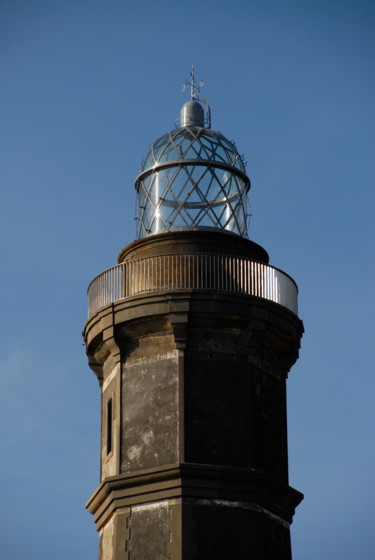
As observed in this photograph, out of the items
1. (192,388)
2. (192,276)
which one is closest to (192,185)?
(192,276)

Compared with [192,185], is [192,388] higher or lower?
lower

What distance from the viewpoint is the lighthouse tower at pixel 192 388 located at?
100 ft

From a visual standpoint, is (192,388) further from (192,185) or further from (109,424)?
(192,185)

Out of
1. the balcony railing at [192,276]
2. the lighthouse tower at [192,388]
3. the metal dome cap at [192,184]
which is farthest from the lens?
the metal dome cap at [192,184]

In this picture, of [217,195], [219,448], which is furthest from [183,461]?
[217,195]

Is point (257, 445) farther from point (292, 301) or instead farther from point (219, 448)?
point (292, 301)

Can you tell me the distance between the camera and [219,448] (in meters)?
31.2

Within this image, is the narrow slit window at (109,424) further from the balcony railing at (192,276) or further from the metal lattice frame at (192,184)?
the metal lattice frame at (192,184)

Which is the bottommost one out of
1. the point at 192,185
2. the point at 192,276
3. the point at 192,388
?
the point at 192,388

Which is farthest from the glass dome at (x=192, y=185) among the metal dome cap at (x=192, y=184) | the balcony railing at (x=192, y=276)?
the balcony railing at (x=192, y=276)

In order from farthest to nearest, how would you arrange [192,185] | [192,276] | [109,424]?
[192,185]
[109,424]
[192,276]

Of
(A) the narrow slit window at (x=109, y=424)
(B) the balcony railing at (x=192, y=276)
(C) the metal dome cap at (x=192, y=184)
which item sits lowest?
(A) the narrow slit window at (x=109, y=424)

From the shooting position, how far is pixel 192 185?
113 ft

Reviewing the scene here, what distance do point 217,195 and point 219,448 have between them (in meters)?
6.37
